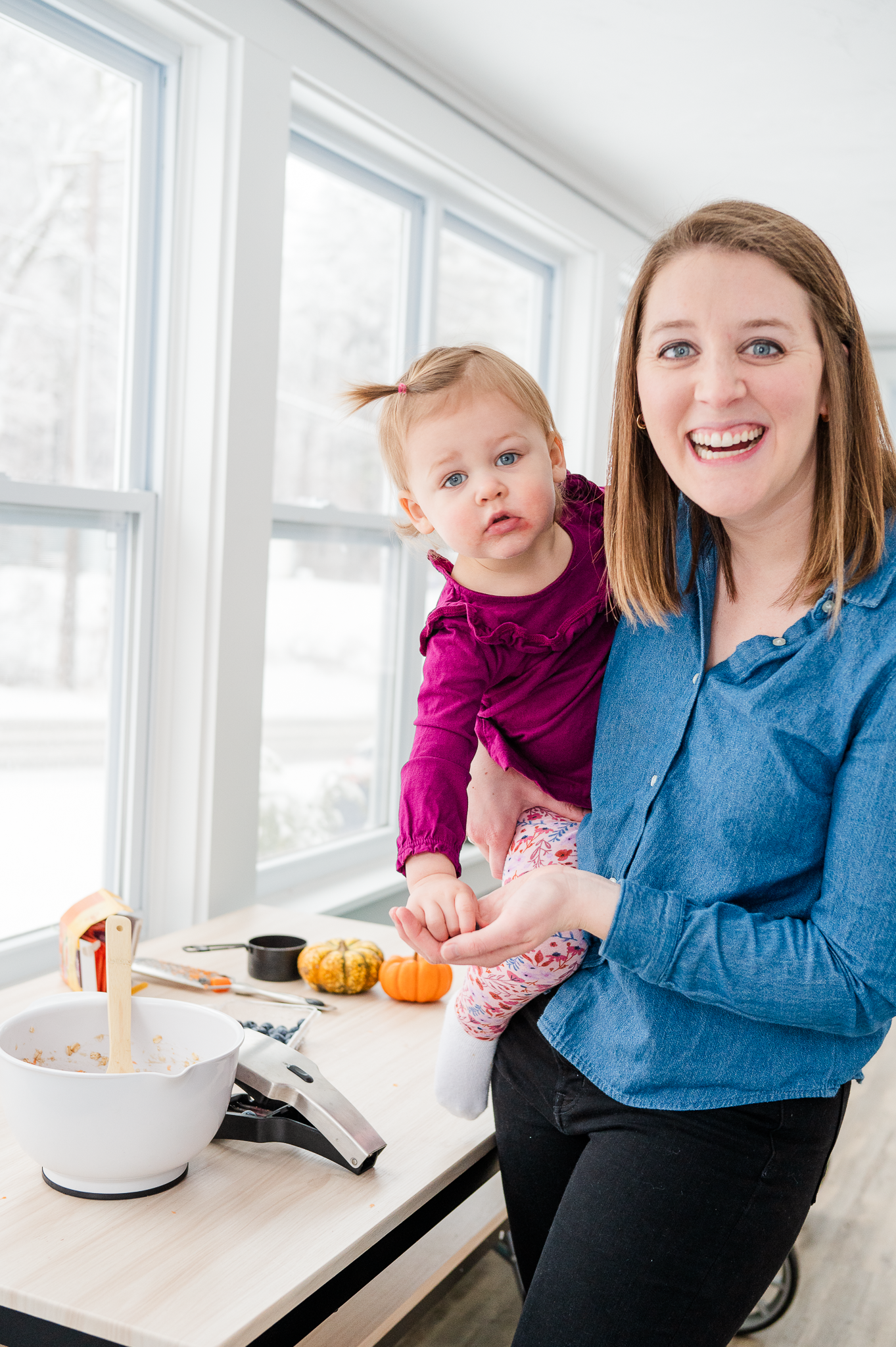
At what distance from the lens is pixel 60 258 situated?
2230mm

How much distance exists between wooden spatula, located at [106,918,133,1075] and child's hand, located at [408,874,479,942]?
1.06 ft

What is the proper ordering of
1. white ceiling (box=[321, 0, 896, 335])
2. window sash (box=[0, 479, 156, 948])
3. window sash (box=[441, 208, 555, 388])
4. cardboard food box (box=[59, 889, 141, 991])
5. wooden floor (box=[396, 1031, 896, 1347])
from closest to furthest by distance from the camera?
cardboard food box (box=[59, 889, 141, 991]) → wooden floor (box=[396, 1031, 896, 1347]) → window sash (box=[0, 479, 156, 948]) → white ceiling (box=[321, 0, 896, 335]) → window sash (box=[441, 208, 555, 388])

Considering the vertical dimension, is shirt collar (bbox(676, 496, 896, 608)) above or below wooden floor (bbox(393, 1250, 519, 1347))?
above

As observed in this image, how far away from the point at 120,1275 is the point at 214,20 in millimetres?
2190

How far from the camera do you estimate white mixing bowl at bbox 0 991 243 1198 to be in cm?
109

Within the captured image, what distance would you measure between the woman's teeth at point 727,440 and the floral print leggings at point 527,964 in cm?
44

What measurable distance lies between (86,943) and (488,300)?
2763 mm

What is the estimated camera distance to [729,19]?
2.67 meters

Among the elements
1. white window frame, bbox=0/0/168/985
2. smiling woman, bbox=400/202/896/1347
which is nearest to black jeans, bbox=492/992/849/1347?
smiling woman, bbox=400/202/896/1347

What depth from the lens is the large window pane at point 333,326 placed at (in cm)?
298

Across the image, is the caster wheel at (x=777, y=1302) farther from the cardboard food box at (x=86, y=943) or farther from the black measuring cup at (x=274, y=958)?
the cardboard food box at (x=86, y=943)

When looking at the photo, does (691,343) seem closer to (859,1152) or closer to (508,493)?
(508,493)

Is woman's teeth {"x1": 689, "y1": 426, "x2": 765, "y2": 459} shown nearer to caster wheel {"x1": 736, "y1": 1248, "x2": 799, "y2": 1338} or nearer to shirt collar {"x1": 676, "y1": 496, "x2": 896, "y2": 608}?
shirt collar {"x1": 676, "y1": 496, "x2": 896, "y2": 608}

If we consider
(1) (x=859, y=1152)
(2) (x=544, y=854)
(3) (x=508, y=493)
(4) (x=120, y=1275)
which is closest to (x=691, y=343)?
(3) (x=508, y=493)
